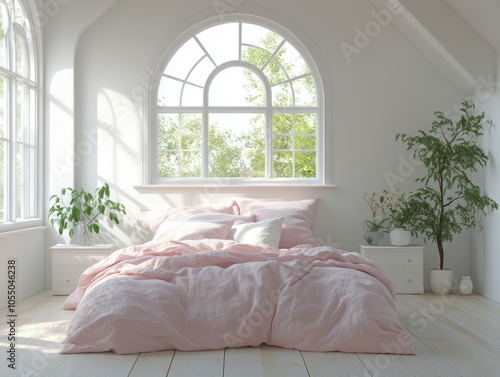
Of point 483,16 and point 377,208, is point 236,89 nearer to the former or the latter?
point 377,208

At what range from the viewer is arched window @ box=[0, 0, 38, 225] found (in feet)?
19.7

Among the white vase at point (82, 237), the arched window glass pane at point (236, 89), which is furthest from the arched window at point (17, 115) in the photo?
the arched window glass pane at point (236, 89)

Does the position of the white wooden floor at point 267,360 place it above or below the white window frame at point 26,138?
below

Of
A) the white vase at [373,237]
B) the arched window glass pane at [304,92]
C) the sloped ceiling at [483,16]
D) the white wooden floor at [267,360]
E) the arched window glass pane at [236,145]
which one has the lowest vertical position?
the white wooden floor at [267,360]

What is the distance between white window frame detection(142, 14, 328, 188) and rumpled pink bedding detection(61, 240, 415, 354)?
2.50 meters

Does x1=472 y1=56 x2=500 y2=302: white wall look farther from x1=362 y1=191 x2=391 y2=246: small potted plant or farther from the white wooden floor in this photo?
the white wooden floor

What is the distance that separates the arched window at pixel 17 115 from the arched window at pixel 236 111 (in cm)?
126

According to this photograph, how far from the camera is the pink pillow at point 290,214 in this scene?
6.25 m

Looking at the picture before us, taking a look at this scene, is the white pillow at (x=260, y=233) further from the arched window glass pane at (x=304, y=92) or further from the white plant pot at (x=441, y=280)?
the white plant pot at (x=441, y=280)

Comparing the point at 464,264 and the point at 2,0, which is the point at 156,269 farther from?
the point at 464,264

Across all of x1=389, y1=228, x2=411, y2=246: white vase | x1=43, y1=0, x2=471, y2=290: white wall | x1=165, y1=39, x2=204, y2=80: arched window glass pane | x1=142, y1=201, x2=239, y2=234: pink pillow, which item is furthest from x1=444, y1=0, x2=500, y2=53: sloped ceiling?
x1=142, y1=201, x2=239, y2=234: pink pillow

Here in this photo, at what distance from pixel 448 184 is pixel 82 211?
3.59m

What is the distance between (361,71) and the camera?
23.0 feet

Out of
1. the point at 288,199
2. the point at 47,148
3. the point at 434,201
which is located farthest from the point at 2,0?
the point at 434,201
